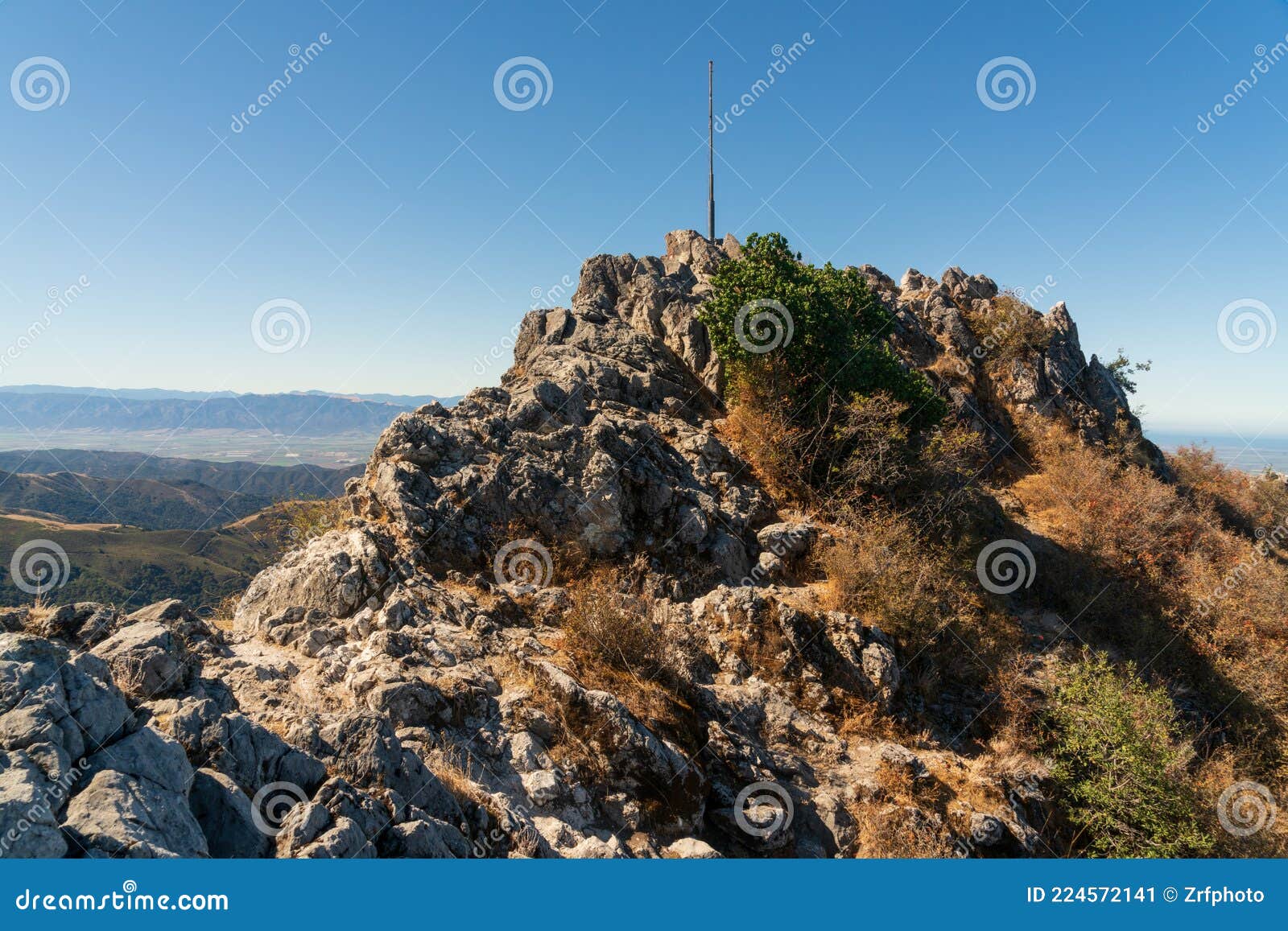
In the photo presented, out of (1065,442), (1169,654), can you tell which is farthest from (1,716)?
(1065,442)

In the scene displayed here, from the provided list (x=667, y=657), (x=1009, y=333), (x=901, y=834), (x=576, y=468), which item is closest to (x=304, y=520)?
(x=576, y=468)

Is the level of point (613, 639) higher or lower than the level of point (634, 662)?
higher

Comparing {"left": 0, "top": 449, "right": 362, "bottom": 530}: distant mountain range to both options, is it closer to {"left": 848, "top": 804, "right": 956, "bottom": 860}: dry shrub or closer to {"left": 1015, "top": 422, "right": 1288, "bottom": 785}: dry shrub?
{"left": 1015, "top": 422, "right": 1288, "bottom": 785}: dry shrub

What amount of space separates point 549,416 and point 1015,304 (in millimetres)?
24078

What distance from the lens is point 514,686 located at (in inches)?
351

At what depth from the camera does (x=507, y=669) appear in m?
9.34

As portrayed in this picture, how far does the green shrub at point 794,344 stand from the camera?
669 inches

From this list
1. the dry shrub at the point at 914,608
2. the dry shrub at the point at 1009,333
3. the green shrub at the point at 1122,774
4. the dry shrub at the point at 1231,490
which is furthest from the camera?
the dry shrub at the point at 1009,333

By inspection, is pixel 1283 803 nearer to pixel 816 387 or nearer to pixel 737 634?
pixel 737 634

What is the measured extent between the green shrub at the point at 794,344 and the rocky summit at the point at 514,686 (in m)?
2.36

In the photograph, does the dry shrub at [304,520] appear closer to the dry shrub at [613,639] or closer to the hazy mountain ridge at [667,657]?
the hazy mountain ridge at [667,657]

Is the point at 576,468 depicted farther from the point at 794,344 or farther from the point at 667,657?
the point at 794,344

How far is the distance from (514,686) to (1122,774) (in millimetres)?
10657

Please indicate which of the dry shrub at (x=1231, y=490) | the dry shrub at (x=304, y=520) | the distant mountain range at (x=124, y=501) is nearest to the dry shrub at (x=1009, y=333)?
the dry shrub at (x=1231, y=490)
